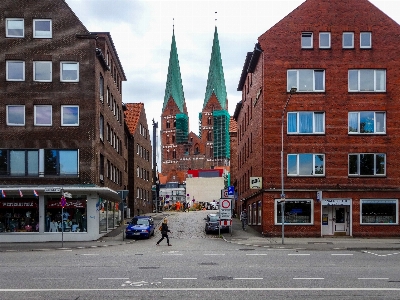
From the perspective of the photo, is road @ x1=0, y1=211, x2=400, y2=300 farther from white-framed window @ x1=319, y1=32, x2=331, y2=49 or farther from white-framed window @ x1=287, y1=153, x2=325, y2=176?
white-framed window @ x1=319, y1=32, x2=331, y2=49

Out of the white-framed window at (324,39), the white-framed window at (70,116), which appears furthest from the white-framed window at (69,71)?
the white-framed window at (324,39)

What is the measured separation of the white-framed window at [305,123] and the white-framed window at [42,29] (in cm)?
1607

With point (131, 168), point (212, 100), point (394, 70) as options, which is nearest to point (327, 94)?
point (394, 70)

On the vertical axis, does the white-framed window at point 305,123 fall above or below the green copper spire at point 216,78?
below

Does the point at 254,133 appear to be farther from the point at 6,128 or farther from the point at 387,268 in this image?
the point at 387,268

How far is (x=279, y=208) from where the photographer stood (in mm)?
35906

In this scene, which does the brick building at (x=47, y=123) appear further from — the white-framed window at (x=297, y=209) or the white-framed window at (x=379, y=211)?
the white-framed window at (x=379, y=211)

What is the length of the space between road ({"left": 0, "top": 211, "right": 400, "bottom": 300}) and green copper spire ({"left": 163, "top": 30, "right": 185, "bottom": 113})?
12242 cm

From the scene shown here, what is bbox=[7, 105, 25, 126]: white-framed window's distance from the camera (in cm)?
3519

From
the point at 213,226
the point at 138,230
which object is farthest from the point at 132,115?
the point at 138,230

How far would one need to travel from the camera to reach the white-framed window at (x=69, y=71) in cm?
3569

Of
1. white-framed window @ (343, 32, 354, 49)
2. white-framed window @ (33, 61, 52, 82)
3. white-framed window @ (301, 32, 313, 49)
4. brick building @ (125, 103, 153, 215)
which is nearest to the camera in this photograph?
white-framed window @ (33, 61, 52, 82)

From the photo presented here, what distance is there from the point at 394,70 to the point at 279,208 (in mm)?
11513

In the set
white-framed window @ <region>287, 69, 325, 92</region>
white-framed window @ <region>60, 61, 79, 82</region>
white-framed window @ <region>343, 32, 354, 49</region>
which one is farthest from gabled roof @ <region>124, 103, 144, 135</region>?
white-framed window @ <region>343, 32, 354, 49</region>
